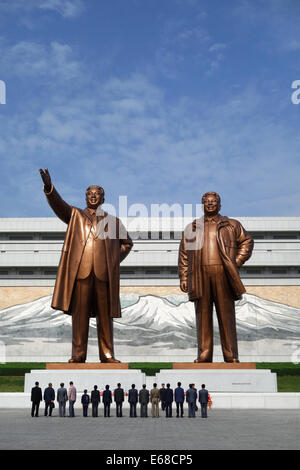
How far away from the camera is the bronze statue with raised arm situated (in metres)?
10.9

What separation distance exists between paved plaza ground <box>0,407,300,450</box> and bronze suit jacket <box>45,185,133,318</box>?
2205mm

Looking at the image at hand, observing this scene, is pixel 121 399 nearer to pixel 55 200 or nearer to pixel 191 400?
pixel 191 400

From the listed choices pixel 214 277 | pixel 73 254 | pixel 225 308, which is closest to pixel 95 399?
pixel 73 254

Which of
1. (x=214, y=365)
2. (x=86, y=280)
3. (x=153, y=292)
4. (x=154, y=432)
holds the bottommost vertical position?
(x=154, y=432)

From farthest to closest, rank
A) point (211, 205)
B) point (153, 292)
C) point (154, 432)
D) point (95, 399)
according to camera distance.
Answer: point (153, 292), point (211, 205), point (95, 399), point (154, 432)

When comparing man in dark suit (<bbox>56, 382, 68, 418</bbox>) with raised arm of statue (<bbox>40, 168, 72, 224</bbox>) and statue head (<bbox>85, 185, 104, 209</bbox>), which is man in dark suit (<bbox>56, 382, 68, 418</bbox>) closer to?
raised arm of statue (<bbox>40, 168, 72, 224</bbox>)

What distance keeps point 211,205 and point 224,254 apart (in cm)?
111

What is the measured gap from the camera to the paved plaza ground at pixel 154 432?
557cm

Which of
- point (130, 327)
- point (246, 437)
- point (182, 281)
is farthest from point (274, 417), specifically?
point (130, 327)

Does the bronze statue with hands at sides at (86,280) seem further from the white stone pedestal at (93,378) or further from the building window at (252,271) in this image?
the building window at (252,271)

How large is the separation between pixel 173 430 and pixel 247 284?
22546 millimetres

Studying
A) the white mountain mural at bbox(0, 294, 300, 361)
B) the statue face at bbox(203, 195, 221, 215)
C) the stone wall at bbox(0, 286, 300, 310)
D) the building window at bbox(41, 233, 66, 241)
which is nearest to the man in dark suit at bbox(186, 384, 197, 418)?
the statue face at bbox(203, 195, 221, 215)

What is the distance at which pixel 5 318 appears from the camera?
2825 centimetres

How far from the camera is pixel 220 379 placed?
34.1 feet
